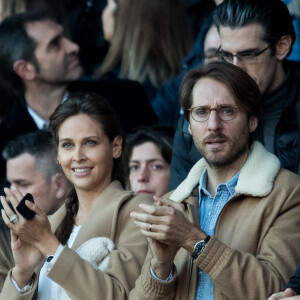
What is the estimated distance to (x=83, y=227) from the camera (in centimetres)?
466

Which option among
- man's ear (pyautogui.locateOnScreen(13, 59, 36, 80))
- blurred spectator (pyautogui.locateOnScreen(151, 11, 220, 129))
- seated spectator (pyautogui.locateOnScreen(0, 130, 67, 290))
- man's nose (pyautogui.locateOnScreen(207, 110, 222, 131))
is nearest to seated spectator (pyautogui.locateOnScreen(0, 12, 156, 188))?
man's ear (pyautogui.locateOnScreen(13, 59, 36, 80))

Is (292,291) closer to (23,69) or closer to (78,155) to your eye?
(78,155)

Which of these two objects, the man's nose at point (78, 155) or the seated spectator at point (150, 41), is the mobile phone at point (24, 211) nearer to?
the man's nose at point (78, 155)

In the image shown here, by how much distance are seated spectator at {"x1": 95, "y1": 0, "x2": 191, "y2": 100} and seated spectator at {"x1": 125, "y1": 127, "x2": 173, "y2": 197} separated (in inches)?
37.4

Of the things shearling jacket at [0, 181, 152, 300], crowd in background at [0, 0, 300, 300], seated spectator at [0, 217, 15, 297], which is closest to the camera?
crowd in background at [0, 0, 300, 300]

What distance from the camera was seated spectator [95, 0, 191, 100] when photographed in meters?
7.08

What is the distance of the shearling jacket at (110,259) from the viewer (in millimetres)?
4262

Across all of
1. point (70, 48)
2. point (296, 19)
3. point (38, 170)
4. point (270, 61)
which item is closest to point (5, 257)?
point (38, 170)

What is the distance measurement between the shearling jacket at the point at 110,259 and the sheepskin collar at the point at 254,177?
0.30 meters

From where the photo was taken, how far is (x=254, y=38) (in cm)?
502

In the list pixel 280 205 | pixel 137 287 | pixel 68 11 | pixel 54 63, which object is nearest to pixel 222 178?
pixel 280 205

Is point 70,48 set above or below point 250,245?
above

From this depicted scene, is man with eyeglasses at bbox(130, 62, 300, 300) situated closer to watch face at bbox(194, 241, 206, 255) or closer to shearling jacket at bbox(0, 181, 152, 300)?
watch face at bbox(194, 241, 206, 255)

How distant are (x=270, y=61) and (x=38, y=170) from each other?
1.68 m
